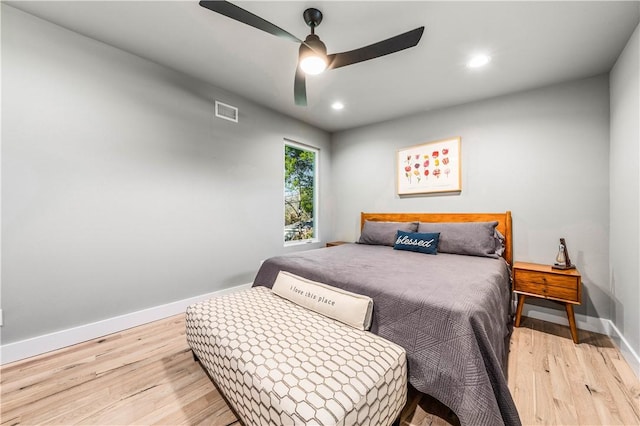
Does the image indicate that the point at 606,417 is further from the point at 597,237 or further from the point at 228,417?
the point at 228,417

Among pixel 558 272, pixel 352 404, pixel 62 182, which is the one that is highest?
pixel 62 182

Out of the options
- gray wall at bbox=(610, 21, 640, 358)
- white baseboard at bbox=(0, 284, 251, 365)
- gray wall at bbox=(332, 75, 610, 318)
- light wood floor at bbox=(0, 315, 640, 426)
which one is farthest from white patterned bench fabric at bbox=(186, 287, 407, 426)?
gray wall at bbox=(332, 75, 610, 318)

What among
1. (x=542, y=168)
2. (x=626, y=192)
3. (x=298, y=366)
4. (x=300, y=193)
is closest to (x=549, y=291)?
(x=626, y=192)

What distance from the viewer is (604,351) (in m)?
2.06

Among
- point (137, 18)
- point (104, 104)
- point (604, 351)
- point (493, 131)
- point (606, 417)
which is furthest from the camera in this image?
point (493, 131)

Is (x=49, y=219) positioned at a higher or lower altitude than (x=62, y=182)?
lower

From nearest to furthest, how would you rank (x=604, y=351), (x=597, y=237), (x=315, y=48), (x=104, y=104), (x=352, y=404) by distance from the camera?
(x=352, y=404) → (x=315, y=48) → (x=604, y=351) → (x=104, y=104) → (x=597, y=237)

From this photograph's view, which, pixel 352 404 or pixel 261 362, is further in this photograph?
pixel 261 362

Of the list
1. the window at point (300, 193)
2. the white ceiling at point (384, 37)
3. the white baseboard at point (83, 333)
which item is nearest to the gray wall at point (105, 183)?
the white baseboard at point (83, 333)

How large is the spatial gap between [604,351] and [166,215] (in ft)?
13.4

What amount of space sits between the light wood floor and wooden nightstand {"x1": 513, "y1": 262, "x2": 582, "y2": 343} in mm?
356

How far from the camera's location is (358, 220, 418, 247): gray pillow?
327 cm

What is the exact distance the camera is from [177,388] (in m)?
1.60

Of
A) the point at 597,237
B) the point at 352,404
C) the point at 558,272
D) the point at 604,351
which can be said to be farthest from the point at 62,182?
the point at 597,237
